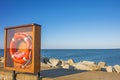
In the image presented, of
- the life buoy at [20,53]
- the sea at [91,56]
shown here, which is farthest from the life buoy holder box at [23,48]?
the sea at [91,56]

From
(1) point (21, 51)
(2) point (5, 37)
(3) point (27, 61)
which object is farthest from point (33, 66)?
(2) point (5, 37)

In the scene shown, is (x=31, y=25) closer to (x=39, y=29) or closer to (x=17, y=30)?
(x=39, y=29)

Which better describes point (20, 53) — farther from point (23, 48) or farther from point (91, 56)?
point (91, 56)

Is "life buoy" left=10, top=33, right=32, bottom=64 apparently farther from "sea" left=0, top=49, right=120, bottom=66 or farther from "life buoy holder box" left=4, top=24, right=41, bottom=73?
"sea" left=0, top=49, right=120, bottom=66

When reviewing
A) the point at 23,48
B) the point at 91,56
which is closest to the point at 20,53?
the point at 23,48

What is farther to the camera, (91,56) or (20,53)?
(91,56)

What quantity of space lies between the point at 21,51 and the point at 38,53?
674 mm

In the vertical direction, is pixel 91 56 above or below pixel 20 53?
below

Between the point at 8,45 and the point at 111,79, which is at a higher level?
the point at 8,45

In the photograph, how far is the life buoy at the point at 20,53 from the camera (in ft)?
21.6

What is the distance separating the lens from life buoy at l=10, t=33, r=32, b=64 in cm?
659

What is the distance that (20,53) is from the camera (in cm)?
686

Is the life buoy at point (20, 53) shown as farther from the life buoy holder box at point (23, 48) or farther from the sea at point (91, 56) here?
the sea at point (91, 56)

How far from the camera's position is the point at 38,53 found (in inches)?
258
